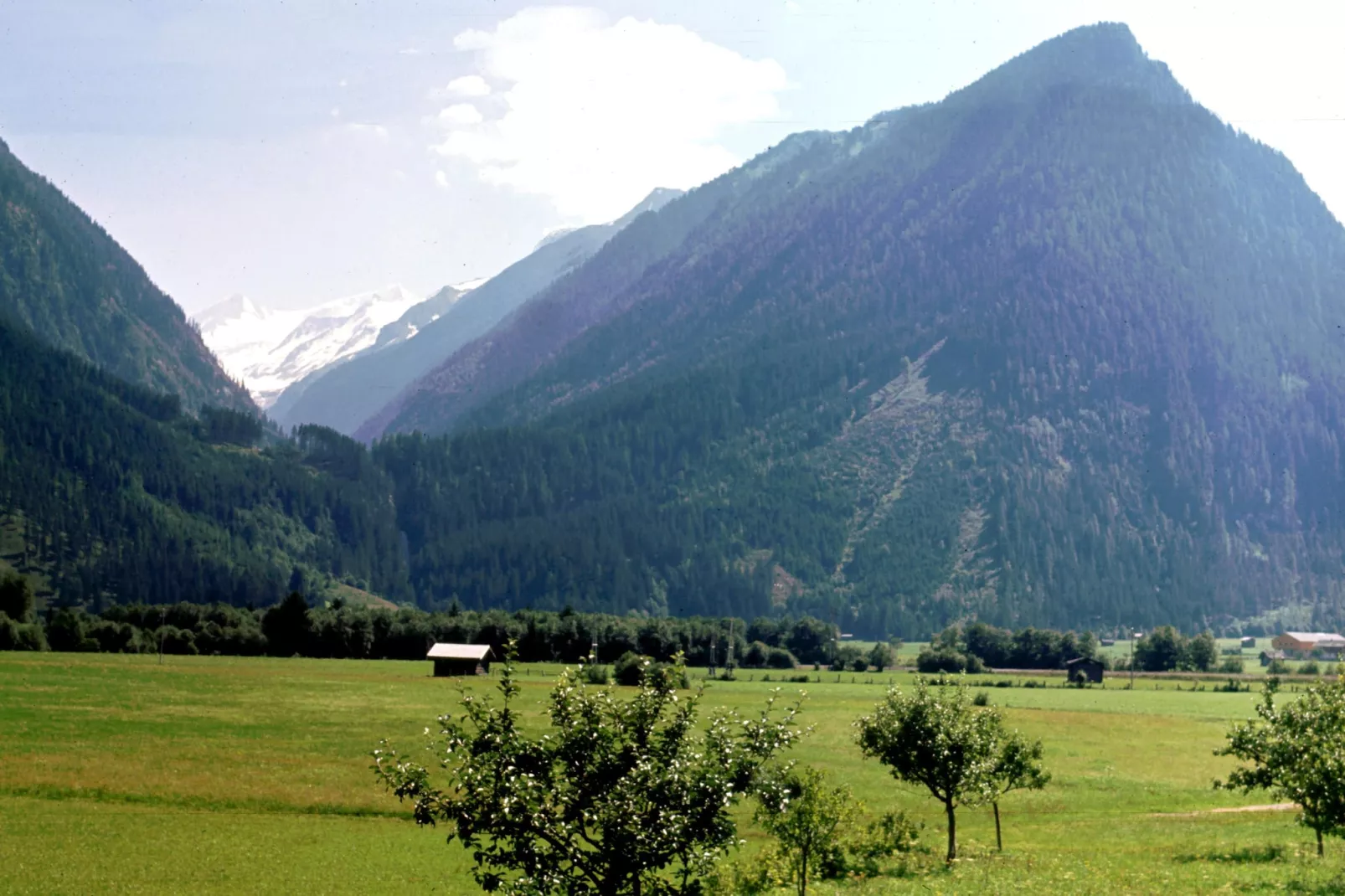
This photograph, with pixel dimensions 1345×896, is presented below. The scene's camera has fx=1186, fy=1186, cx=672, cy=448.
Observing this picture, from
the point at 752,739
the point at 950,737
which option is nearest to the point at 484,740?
the point at 752,739

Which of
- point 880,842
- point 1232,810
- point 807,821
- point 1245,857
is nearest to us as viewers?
point 807,821

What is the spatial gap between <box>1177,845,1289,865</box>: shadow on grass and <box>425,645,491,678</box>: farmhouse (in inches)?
4876

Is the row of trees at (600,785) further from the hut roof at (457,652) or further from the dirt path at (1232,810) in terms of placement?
the hut roof at (457,652)

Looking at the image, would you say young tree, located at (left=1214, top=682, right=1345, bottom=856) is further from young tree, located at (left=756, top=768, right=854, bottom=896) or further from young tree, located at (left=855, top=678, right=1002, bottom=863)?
young tree, located at (left=756, top=768, right=854, bottom=896)

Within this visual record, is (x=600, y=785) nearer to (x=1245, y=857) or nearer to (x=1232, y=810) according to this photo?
(x=1245, y=857)

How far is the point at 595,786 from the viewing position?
27562 millimetres

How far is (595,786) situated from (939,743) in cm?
3510

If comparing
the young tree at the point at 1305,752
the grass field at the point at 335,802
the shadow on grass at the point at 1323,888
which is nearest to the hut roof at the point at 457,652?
the grass field at the point at 335,802

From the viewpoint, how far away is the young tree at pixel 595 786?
26.8 metres

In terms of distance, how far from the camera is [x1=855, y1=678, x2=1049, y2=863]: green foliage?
58906 millimetres

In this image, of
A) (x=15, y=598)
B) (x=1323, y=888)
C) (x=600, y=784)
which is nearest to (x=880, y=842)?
(x=1323, y=888)

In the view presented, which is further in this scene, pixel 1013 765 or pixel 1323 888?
pixel 1013 765

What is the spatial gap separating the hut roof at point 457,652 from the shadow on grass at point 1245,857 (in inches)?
5058

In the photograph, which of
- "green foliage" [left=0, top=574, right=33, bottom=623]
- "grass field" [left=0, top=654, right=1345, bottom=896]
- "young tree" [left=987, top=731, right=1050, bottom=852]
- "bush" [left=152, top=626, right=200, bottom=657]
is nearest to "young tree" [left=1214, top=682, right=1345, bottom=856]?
"grass field" [left=0, top=654, right=1345, bottom=896]
